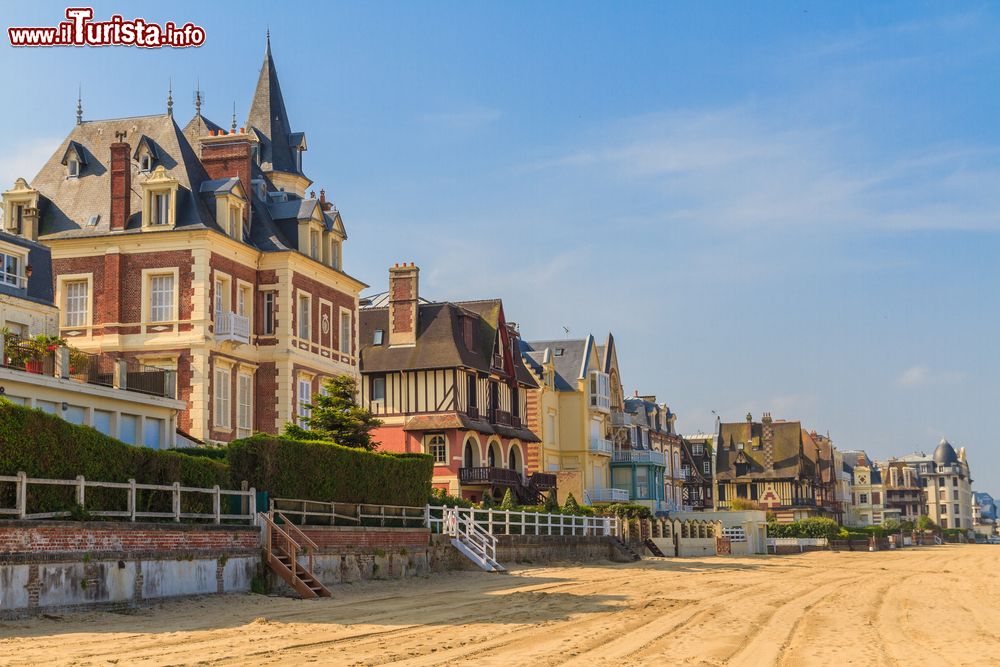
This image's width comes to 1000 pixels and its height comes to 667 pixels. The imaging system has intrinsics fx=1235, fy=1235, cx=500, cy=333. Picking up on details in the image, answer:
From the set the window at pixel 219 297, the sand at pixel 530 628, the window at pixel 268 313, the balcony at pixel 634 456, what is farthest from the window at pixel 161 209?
the balcony at pixel 634 456

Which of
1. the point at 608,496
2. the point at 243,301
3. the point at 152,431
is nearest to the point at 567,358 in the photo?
the point at 608,496

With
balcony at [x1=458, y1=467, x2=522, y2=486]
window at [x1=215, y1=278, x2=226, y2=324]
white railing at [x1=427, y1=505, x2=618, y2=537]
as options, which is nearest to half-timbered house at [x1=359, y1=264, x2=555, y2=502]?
balcony at [x1=458, y1=467, x2=522, y2=486]

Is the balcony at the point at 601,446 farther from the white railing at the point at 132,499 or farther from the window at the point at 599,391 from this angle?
the white railing at the point at 132,499

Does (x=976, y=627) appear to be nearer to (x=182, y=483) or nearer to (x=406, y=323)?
(x=182, y=483)

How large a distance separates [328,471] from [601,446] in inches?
1629

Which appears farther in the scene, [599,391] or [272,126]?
[599,391]

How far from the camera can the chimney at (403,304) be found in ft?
168

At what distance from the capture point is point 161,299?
3566 centimetres

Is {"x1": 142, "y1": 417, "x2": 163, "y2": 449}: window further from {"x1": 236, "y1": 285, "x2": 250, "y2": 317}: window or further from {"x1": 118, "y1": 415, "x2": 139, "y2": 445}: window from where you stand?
{"x1": 236, "y1": 285, "x2": 250, "y2": 317}: window

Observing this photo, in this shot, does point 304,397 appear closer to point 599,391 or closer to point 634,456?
point 599,391

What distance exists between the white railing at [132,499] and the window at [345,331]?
60.8ft

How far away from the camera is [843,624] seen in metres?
20.0

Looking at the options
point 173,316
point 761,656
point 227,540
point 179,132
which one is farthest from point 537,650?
point 179,132

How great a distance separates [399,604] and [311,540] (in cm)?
399
